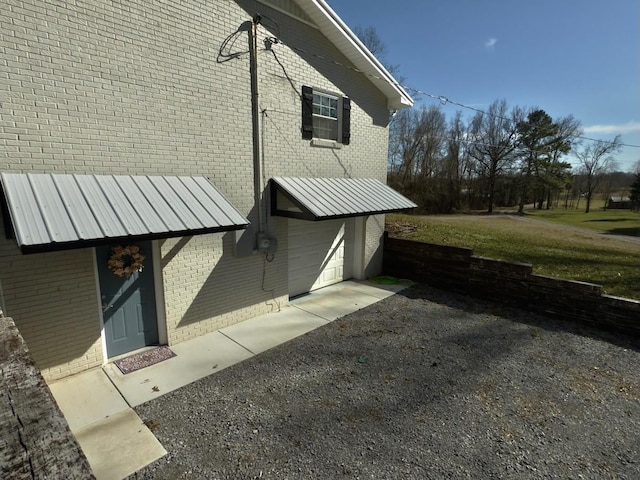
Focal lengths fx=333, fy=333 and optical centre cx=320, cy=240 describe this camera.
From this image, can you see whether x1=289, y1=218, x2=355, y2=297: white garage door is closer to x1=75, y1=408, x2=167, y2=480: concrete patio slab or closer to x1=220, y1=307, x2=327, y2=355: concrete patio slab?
x1=220, y1=307, x2=327, y2=355: concrete patio slab

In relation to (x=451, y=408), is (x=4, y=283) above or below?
above

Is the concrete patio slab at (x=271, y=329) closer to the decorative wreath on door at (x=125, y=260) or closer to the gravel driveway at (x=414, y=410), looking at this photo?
the gravel driveway at (x=414, y=410)

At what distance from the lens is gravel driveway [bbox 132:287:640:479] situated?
3723mm

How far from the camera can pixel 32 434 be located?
1591 mm

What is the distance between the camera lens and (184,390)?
198 inches

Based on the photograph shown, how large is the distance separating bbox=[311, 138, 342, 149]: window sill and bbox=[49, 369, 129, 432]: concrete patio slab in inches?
254

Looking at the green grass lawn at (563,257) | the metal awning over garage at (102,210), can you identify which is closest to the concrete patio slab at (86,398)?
the metal awning over garage at (102,210)

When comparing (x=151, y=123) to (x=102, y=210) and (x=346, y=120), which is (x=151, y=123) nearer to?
(x=102, y=210)

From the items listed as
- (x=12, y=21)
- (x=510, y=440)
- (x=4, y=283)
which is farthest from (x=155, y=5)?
(x=510, y=440)

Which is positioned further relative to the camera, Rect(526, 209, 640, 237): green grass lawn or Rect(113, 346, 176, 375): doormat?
Rect(526, 209, 640, 237): green grass lawn

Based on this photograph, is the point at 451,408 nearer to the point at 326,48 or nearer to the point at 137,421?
the point at 137,421

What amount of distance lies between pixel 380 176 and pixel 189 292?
22.4 feet

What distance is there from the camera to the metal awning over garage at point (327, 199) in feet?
23.4

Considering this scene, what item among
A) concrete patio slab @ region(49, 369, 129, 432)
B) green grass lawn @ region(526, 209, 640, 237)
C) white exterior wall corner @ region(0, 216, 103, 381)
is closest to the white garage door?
white exterior wall corner @ region(0, 216, 103, 381)
